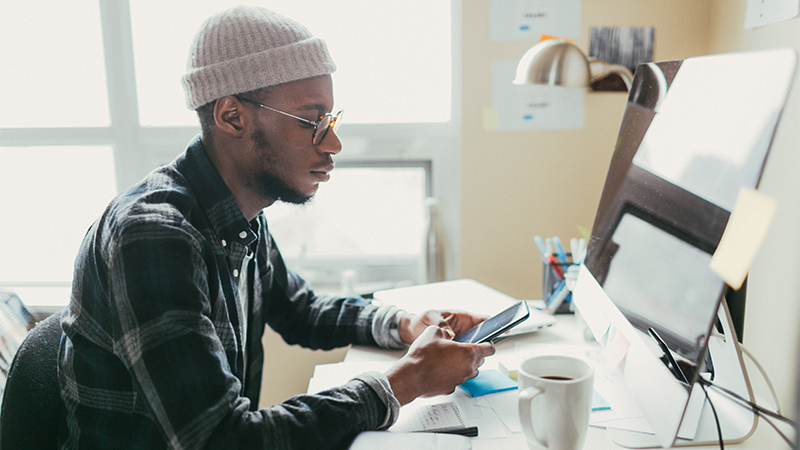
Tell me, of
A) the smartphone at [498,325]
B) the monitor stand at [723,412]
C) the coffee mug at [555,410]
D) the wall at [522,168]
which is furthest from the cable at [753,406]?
the wall at [522,168]

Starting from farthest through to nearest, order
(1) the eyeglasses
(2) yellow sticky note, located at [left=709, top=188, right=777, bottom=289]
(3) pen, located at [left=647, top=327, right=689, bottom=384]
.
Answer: (1) the eyeglasses → (3) pen, located at [left=647, top=327, right=689, bottom=384] → (2) yellow sticky note, located at [left=709, top=188, right=777, bottom=289]

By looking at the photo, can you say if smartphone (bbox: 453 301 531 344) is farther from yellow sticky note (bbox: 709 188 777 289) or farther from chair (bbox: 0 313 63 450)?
chair (bbox: 0 313 63 450)

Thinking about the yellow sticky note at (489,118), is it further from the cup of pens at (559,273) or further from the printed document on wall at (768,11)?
the printed document on wall at (768,11)

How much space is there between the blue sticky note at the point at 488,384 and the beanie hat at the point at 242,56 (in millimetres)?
591

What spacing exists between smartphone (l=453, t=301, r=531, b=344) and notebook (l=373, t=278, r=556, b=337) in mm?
162

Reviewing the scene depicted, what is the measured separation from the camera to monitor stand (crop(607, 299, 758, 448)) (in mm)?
679

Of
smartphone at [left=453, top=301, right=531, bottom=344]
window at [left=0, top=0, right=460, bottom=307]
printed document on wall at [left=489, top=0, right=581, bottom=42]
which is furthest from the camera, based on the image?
window at [left=0, top=0, right=460, bottom=307]

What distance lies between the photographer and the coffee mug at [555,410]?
23.6 inches

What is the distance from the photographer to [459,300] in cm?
121

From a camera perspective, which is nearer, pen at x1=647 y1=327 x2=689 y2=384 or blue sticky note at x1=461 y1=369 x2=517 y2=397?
pen at x1=647 y1=327 x2=689 y2=384

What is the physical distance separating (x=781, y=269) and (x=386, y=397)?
2.29ft

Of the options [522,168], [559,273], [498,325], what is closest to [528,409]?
[498,325]

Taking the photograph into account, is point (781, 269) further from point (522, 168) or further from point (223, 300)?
point (223, 300)

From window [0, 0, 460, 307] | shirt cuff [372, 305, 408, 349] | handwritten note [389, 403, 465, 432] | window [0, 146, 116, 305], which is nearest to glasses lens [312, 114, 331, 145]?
shirt cuff [372, 305, 408, 349]
